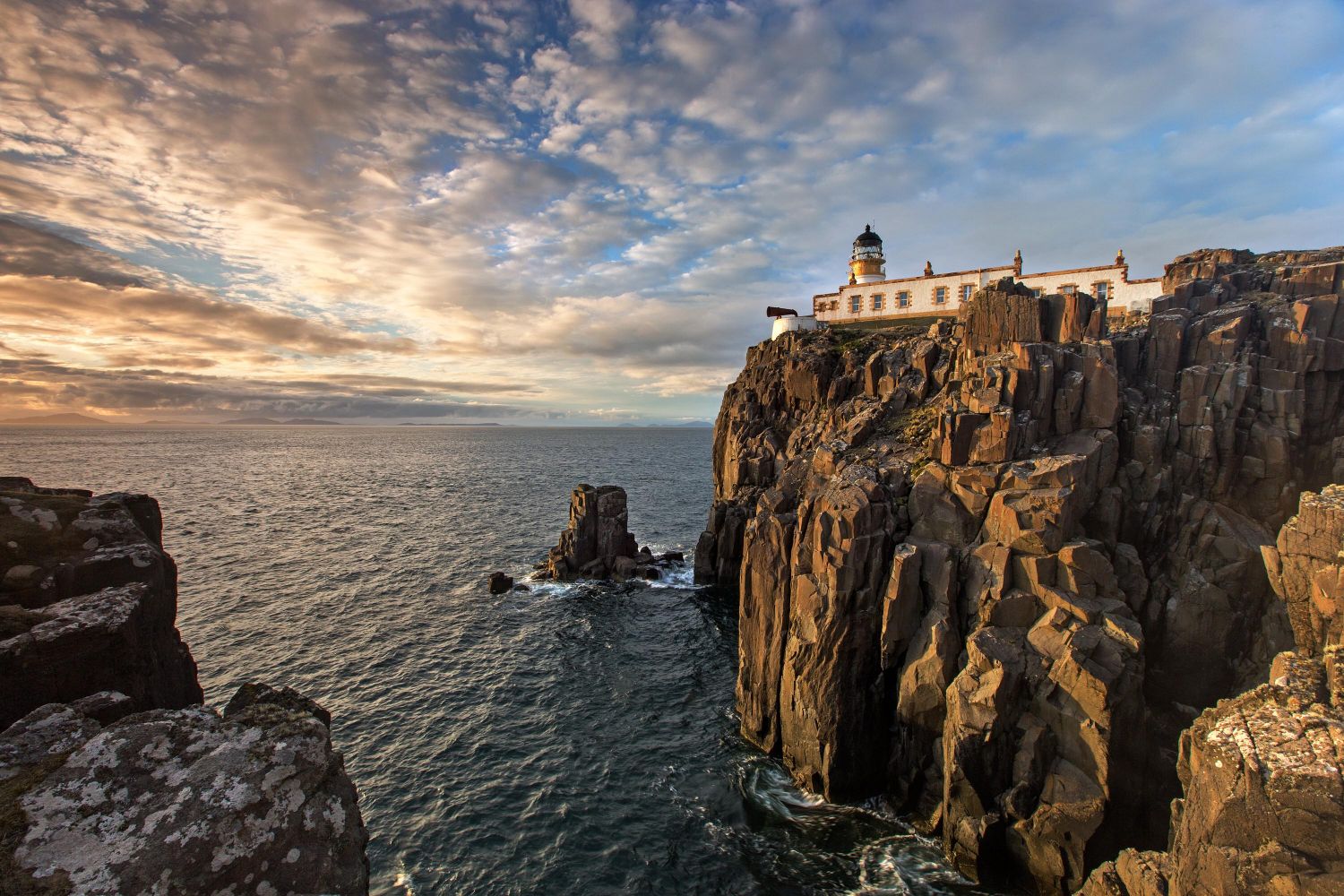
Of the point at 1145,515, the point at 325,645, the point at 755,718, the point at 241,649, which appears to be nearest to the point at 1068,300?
the point at 1145,515

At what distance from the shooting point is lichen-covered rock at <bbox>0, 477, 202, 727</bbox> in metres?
11.7

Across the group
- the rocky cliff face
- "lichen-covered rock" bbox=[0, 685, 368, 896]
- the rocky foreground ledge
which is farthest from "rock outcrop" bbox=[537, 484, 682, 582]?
"lichen-covered rock" bbox=[0, 685, 368, 896]

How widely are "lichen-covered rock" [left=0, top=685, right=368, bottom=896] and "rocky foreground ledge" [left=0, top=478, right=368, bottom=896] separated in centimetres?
2

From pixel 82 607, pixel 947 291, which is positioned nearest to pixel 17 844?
pixel 82 607

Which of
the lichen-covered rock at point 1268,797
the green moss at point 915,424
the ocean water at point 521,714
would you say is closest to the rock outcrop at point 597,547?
the ocean water at point 521,714

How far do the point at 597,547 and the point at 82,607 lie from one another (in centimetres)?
4792

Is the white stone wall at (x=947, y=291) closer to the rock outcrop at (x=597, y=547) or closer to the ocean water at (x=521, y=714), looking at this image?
the ocean water at (x=521, y=714)

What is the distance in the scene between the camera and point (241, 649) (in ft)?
135

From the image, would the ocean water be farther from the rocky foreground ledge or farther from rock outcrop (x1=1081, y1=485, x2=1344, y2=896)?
the rocky foreground ledge

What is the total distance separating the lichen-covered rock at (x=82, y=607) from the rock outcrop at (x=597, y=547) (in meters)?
42.2

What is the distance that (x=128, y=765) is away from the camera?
32.9 ft

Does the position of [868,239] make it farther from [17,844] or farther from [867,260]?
[17,844]

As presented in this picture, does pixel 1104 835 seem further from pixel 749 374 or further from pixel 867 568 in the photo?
pixel 749 374

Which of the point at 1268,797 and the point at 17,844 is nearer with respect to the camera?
the point at 17,844
